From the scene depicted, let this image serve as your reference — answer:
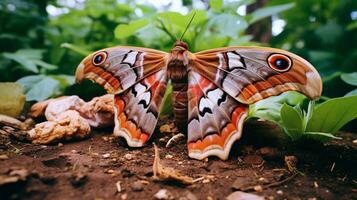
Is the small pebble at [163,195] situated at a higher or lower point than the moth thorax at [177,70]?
lower

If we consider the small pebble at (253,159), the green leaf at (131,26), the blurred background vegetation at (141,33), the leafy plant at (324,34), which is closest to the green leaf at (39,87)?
the blurred background vegetation at (141,33)

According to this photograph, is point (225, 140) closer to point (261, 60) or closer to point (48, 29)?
point (261, 60)

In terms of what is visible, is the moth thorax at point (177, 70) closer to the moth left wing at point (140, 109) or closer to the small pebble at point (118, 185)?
the moth left wing at point (140, 109)

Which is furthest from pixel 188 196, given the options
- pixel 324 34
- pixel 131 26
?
pixel 324 34

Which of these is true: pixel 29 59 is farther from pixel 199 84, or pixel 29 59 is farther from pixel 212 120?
pixel 212 120

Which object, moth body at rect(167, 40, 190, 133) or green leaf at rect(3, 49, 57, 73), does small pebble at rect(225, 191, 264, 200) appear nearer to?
moth body at rect(167, 40, 190, 133)

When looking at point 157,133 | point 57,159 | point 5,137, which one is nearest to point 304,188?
point 157,133
